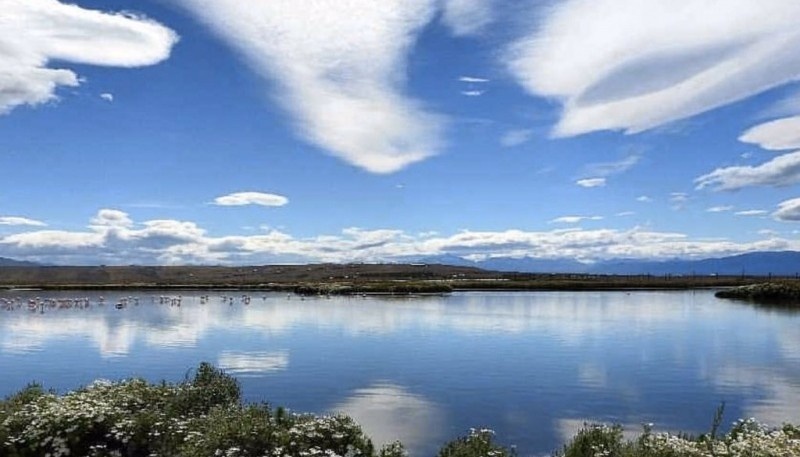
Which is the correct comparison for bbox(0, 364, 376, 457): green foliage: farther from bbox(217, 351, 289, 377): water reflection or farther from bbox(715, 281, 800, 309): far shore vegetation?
bbox(715, 281, 800, 309): far shore vegetation

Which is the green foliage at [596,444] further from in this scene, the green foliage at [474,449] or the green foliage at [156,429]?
the green foliage at [156,429]

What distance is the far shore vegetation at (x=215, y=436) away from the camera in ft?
51.9

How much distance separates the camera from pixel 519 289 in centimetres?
15812

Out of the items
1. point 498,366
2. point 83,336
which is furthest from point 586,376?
point 83,336

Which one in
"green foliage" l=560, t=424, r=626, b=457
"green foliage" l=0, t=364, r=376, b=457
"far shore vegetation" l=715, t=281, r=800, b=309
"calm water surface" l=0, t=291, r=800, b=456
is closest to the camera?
"green foliage" l=0, t=364, r=376, b=457

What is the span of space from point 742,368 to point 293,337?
A: 32413 millimetres

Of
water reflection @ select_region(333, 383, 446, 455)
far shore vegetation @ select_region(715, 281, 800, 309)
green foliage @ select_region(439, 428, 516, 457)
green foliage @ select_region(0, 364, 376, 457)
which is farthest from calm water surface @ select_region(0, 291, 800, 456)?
far shore vegetation @ select_region(715, 281, 800, 309)

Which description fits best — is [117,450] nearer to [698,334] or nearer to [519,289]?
[698,334]

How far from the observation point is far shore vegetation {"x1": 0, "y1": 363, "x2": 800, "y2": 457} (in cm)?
1582

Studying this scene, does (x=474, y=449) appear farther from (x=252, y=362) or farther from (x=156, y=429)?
(x=252, y=362)

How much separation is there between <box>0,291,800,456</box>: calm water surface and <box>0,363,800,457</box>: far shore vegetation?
6144 millimetres

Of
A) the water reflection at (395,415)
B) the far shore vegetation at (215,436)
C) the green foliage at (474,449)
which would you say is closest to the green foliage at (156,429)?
the far shore vegetation at (215,436)

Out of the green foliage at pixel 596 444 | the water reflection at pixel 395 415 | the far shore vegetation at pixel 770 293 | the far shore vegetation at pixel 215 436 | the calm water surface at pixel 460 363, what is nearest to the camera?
the far shore vegetation at pixel 215 436

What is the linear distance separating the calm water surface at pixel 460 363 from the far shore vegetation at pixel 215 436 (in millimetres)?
6144
